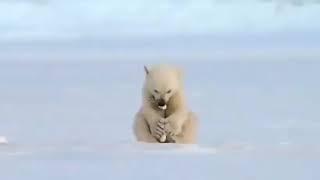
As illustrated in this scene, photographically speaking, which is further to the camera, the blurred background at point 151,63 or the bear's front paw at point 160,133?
the blurred background at point 151,63

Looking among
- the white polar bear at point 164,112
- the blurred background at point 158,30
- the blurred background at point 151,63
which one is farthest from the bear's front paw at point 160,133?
Answer: the blurred background at point 158,30

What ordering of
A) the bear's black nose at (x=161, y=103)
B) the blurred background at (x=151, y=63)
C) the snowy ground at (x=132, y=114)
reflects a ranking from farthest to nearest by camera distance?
the blurred background at (x=151, y=63), the bear's black nose at (x=161, y=103), the snowy ground at (x=132, y=114)

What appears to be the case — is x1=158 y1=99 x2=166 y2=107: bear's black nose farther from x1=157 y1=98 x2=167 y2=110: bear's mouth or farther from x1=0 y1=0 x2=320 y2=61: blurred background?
x1=0 y1=0 x2=320 y2=61: blurred background

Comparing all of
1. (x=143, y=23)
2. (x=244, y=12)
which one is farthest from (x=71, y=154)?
(x=244, y=12)

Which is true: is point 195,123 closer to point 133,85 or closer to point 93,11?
point 133,85

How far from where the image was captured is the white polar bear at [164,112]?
3559mm

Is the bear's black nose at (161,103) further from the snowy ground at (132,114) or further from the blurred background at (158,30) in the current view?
the blurred background at (158,30)

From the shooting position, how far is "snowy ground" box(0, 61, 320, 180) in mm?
2506

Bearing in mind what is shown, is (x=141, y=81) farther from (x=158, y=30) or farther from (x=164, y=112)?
(x=158, y=30)

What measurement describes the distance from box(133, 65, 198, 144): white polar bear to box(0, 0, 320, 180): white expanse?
0.58 ft

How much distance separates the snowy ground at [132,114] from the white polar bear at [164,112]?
10 cm

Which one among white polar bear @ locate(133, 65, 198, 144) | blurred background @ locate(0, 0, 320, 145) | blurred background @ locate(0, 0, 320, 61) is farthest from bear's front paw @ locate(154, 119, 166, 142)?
blurred background @ locate(0, 0, 320, 61)

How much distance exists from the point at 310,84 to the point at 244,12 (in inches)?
291

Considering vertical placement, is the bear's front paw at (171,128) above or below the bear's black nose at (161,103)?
below
